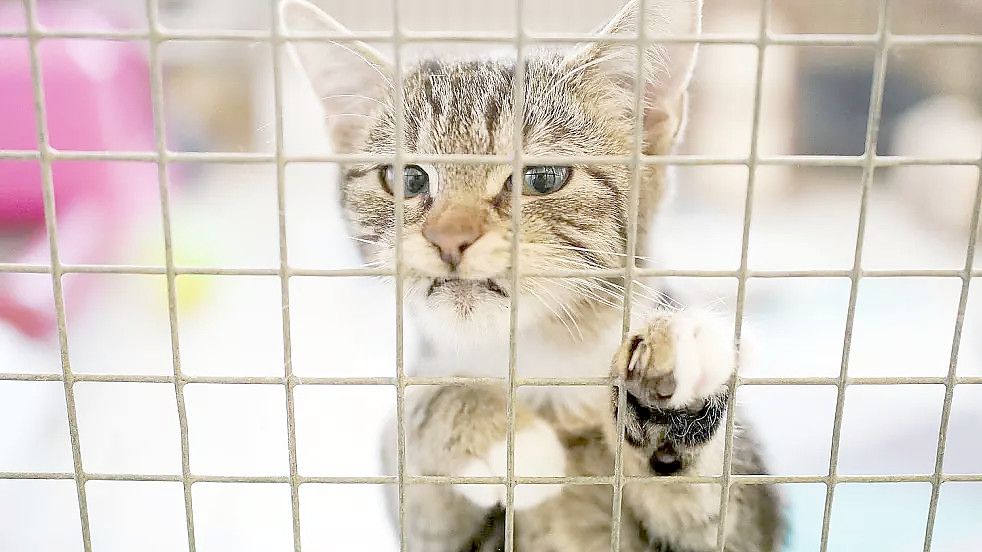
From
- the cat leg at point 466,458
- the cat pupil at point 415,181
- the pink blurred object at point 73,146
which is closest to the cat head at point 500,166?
the cat pupil at point 415,181

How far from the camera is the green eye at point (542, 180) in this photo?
3.31ft

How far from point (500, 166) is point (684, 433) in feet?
1.20

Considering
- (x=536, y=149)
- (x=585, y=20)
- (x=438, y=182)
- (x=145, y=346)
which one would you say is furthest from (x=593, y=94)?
(x=145, y=346)

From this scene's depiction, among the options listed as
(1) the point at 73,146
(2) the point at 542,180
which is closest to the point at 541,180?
(2) the point at 542,180

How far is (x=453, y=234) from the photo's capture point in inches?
34.9

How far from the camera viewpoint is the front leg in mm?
781

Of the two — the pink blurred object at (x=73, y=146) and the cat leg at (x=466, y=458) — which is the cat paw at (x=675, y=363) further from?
the pink blurred object at (x=73, y=146)

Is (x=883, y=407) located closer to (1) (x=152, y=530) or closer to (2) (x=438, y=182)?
(2) (x=438, y=182)

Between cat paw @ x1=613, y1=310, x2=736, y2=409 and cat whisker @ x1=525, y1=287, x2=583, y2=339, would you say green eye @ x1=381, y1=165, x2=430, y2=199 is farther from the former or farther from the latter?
cat paw @ x1=613, y1=310, x2=736, y2=409

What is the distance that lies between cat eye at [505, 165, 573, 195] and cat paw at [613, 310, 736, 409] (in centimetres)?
28

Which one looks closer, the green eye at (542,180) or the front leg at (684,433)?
the front leg at (684,433)

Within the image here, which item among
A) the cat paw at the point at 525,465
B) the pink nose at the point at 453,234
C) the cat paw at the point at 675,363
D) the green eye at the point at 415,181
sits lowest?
the cat paw at the point at 525,465

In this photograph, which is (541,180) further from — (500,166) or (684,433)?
(684,433)

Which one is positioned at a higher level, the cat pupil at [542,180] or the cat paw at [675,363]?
the cat pupil at [542,180]
